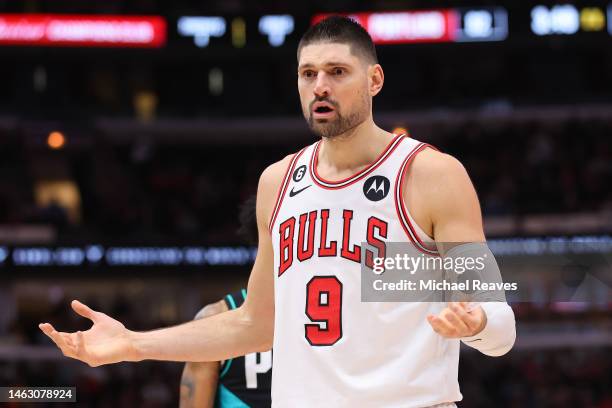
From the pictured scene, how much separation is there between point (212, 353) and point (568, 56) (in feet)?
64.1

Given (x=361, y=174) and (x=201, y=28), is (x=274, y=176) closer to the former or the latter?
(x=361, y=174)

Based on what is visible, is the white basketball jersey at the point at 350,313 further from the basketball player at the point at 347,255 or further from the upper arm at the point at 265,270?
the upper arm at the point at 265,270

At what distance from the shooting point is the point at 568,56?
21578 millimetres

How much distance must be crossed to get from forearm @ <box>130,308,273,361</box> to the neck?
0.67 m

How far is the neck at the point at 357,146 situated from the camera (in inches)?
131

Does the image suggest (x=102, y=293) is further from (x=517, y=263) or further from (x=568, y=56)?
(x=517, y=263)

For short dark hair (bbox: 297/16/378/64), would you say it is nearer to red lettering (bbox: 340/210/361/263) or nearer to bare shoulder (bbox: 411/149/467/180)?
bare shoulder (bbox: 411/149/467/180)

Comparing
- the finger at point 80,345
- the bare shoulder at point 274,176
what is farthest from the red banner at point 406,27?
the finger at point 80,345

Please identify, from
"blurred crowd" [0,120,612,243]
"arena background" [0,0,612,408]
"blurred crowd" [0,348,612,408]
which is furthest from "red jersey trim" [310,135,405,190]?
"blurred crowd" [0,120,612,243]

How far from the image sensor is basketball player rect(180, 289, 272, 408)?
173 inches

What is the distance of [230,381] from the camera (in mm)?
4461

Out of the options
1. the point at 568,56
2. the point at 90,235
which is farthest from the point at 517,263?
the point at 568,56

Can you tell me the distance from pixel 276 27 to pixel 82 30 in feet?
12.7

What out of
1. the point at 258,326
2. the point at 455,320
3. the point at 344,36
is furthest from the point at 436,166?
the point at 258,326
